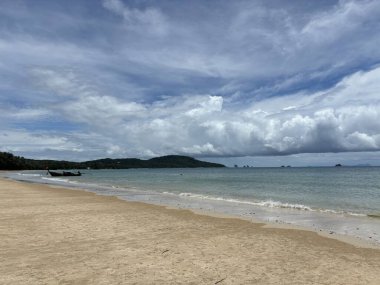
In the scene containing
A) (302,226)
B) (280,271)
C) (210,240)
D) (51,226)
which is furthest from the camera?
(302,226)

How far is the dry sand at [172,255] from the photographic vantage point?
24.0 feet

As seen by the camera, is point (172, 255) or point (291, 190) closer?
point (172, 255)

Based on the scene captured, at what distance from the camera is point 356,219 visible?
696 inches

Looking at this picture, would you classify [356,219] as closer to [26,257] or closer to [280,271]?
[280,271]

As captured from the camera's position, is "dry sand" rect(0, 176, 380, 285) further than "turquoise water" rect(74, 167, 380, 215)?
No

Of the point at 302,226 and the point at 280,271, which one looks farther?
the point at 302,226

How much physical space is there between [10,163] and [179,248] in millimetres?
198157

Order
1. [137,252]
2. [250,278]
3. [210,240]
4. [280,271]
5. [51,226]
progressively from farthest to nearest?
[51,226] < [210,240] < [137,252] < [280,271] < [250,278]

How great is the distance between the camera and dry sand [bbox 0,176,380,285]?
7.32 m

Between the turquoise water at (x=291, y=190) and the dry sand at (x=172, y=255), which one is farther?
the turquoise water at (x=291, y=190)

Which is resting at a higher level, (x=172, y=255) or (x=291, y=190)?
(x=172, y=255)

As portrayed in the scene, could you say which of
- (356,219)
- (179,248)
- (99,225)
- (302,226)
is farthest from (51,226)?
(356,219)

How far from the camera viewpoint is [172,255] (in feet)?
29.8

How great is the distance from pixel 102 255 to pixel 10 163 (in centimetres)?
19815
